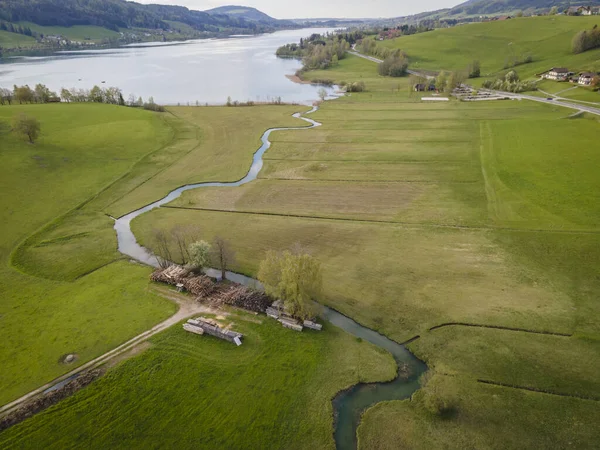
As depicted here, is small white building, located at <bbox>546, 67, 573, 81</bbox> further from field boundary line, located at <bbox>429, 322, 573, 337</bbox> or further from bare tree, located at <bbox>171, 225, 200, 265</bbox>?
bare tree, located at <bbox>171, 225, 200, 265</bbox>

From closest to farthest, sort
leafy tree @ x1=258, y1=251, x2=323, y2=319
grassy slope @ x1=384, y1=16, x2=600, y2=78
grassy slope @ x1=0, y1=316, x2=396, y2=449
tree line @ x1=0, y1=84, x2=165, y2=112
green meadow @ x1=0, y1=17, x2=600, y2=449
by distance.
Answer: grassy slope @ x1=0, y1=316, x2=396, y2=449
green meadow @ x1=0, y1=17, x2=600, y2=449
leafy tree @ x1=258, y1=251, x2=323, y2=319
tree line @ x1=0, y1=84, x2=165, y2=112
grassy slope @ x1=384, y1=16, x2=600, y2=78

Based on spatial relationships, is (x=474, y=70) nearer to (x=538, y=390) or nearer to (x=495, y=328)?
(x=495, y=328)

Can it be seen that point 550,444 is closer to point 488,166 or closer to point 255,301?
point 255,301

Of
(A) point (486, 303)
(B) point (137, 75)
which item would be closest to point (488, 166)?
(A) point (486, 303)

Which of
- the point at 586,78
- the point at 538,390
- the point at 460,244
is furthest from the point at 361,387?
the point at 586,78

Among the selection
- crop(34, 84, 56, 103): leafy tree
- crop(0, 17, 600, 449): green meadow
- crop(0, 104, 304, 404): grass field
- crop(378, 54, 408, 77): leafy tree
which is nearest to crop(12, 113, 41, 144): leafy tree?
crop(0, 104, 304, 404): grass field

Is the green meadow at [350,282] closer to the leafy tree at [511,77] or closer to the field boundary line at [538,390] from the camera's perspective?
the field boundary line at [538,390]
